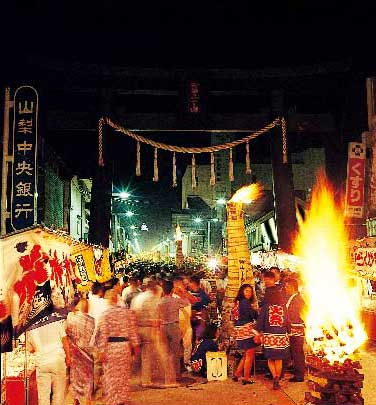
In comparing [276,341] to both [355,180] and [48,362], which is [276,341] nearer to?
[48,362]

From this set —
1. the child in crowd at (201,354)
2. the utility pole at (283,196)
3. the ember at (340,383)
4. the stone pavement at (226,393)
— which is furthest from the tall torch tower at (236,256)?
the ember at (340,383)

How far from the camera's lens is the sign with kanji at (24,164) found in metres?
12.4

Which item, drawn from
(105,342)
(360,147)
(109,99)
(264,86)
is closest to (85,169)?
(109,99)

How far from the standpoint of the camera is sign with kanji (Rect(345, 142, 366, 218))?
13562 mm

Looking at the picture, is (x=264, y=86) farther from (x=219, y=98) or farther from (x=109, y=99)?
(x=109, y=99)

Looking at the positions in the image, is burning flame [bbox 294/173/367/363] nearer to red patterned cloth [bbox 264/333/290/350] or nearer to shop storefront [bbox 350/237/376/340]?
red patterned cloth [bbox 264/333/290/350]

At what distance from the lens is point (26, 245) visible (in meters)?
5.51

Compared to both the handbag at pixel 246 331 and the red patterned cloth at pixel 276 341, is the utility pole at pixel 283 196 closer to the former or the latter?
the handbag at pixel 246 331

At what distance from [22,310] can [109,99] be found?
1077 cm

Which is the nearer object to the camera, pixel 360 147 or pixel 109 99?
pixel 360 147

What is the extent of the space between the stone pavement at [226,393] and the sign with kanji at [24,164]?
18.0ft

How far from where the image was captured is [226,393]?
8.09 meters

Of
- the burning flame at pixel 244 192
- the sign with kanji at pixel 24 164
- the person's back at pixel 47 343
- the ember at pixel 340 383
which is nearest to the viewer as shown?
the person's back at pixel 47 343

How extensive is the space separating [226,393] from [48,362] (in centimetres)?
340
